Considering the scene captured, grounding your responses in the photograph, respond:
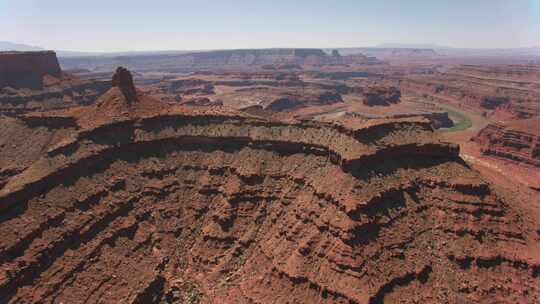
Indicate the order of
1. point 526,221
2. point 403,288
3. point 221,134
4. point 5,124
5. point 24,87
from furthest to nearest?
point 24,87 < point 5,124 < point 221,134 < point 526,221 < point 403,288

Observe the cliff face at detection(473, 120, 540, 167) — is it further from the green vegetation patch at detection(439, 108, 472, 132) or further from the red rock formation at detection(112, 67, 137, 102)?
the red rock formation at detection(112, 67, 137, 102)

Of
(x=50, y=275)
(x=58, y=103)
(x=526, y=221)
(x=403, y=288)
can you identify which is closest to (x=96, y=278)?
(x=50, y=275)

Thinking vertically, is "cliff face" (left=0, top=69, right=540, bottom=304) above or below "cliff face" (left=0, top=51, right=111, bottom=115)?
below

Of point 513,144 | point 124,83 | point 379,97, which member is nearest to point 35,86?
point 124,83

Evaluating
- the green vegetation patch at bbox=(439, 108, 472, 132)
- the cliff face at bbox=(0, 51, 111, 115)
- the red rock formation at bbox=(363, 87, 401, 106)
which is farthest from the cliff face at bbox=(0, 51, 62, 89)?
the green vegetation patch at bbox=(439, 108, 472, 132)

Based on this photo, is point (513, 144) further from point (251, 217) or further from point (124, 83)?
point (124, 83)

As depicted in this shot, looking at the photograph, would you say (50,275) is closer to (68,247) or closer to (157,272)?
(68,247)

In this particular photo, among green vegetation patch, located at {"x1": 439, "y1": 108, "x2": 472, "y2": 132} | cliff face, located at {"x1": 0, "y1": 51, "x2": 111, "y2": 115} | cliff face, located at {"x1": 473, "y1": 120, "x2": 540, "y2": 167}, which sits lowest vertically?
green vegetation patch, located at {"x1": 439, "y1": 108, "x2": 472, "y2": 132}
